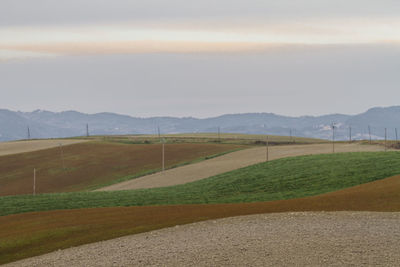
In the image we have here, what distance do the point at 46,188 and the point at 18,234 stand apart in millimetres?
50637

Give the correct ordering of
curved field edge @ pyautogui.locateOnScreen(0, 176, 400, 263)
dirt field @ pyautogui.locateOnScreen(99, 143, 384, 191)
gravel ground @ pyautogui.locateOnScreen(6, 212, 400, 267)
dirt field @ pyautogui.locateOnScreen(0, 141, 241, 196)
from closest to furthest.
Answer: gravel ground @ pyautogui.locateOnScreen(6, 212, 400, 267)
curved field edge @ pyautogui.locateOnScreen(0, 176, 400, 263)
dirt field @ pyautogui.locateOnScreen(99, 143, 384, 191)
dirt field @ pyautogui.locateOnScreen(0, 141, 241, 196)

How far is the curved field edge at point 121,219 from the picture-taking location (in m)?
27.6

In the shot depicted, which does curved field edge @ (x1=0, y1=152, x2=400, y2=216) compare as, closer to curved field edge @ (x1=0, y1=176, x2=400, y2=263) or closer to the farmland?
the farmland

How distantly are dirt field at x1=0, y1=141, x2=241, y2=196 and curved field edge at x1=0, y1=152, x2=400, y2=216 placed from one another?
27.9m

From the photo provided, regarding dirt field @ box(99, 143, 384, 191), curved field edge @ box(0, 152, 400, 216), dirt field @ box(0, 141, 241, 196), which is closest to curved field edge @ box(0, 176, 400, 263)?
curved field edge @ box(0, 152, 400, 216)

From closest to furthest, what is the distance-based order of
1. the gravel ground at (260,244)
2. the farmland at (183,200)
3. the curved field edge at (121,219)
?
the gravel ground at (260,244), the curved field edge at (121,219), the farmland at (183,200)

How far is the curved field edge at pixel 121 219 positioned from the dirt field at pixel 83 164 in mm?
42554

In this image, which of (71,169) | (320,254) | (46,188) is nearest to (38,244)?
(320,254)

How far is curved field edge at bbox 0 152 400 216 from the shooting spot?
44.0 m

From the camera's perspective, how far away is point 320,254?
20297mm

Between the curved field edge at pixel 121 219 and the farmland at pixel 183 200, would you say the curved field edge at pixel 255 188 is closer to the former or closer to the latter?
the farmland at pixel 183 200

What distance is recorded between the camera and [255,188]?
5031cm

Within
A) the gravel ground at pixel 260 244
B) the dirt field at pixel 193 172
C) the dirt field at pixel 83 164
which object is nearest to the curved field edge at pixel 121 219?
the gravel ground at pixel 260 244

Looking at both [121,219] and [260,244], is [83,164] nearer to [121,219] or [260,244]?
[121,219]
